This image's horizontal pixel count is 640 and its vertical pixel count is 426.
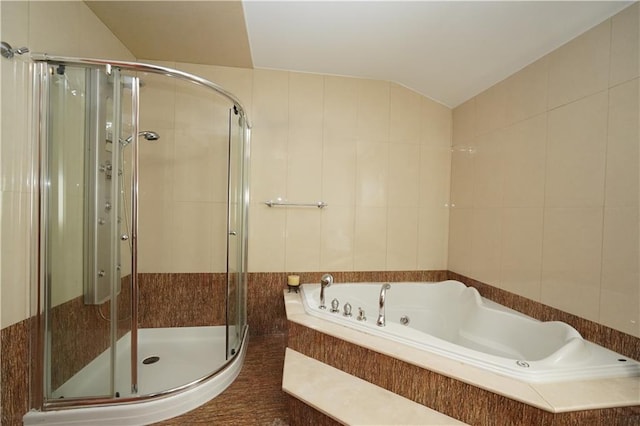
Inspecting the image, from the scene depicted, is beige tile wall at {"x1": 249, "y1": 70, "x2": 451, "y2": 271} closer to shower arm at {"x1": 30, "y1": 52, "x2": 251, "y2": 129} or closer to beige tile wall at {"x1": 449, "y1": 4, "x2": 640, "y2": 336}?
beige tile wall at {"x1": 449, "y1": 4, "x2": 640, "y2": 336}

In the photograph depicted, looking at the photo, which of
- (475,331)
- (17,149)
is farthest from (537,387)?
(17,149)

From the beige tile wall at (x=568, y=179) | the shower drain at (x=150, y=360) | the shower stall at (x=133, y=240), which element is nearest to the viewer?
the beige tile wall at (x=568, y=179)

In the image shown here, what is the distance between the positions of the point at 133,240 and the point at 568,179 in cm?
248

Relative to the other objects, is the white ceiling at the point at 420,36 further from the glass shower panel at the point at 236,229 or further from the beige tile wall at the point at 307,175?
the glass shower panel at the point at 236,229

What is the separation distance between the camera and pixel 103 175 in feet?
4.91

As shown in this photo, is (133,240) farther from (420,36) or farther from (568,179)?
(568,179)

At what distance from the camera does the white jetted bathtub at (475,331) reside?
111cm

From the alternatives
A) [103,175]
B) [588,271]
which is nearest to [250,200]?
[103,175]

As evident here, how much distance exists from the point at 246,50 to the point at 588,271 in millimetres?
2552

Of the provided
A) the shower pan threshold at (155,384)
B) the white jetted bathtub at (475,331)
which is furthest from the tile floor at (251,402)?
the white jetted bathtub at (475,331)

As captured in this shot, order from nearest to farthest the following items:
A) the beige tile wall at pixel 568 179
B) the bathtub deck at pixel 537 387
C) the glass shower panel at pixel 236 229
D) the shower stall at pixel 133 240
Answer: the bathtub deck at pixel 537 387 → the beige tile wall at pixel 568 179 → the shower stall at pixel 133 240 → the glass shower panel at pixel 236 229

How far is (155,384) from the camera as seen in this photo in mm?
1521

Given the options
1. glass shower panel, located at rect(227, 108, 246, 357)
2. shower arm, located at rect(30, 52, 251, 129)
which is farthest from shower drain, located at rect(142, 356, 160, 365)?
shower arm, located at rect(30, 52, 251, 129)

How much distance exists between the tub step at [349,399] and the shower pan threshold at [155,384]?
534mm
